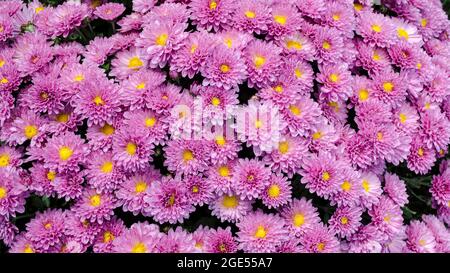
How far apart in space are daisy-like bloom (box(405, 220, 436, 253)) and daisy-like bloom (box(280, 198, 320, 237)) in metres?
0.61

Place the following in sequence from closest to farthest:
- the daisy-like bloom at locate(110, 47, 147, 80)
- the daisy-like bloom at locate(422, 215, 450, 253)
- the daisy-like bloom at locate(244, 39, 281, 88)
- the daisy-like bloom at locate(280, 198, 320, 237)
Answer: the daisy-like bloom at locate(280, 198, 320, 237) → the daisy-like bloom at locate(244, 39, 281, 88) → the daisy-like bloom at locate(110, 47, 147, 80) → the daisy-like bloom at locate(422, 215, 450, 253)

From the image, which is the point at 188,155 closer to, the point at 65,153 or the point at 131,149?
the point at 131,149

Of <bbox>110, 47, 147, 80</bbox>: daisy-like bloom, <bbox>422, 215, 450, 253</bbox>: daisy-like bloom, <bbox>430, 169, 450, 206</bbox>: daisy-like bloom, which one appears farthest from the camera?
<bbox>430, 169, 450, 206</bbox>: daisy-like bloom

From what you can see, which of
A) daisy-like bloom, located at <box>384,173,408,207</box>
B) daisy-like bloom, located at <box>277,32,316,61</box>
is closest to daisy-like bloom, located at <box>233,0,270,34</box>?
daisy-like bloom, located at <box>277,32,316,61</box>

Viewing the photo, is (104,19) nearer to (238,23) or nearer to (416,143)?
(238,23)

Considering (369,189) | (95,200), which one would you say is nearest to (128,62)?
(95,200)

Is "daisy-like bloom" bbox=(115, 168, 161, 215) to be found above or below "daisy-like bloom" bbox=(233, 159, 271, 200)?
below

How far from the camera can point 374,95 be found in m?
2.67

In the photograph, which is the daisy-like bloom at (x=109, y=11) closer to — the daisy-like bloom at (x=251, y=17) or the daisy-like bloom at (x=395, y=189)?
the daisy-like bloom at (x=251, y=17)

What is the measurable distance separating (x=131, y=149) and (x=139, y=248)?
1.51 feet

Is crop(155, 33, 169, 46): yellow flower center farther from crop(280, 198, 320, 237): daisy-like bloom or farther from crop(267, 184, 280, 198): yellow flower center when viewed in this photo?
crop(280, 198, 320, 237): daisy-like bloom

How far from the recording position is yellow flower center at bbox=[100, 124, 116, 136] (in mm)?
2454

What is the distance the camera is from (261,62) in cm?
247

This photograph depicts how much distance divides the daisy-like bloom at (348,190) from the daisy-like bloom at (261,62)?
582 mm
